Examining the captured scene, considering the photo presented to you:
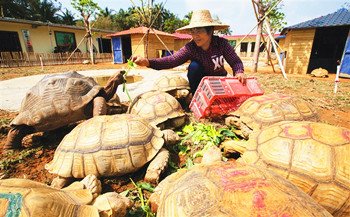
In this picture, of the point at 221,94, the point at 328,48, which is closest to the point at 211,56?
the point at 221,94

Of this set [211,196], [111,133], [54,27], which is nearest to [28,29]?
[54,27]

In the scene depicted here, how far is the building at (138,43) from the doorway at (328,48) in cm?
1425

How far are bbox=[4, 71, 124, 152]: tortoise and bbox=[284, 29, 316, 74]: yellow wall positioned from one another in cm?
1423

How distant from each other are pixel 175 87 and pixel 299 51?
491 inches

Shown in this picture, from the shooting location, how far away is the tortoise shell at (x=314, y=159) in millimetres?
1558

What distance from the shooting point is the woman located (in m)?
3.73

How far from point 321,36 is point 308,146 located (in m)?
18.4

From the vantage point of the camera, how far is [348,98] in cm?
523

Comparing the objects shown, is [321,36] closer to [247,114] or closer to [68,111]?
[247,114]

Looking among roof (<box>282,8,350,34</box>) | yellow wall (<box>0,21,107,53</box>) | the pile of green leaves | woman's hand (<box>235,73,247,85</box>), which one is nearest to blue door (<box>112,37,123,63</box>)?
yellow wall (<box>0,21,107,53</box>)

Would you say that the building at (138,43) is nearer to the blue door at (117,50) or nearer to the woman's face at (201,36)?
the blue door at (117,50)

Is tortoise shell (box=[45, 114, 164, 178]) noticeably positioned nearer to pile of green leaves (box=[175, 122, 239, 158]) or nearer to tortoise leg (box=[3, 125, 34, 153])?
pile of green leaves (box=[175, 122, 239, 158])

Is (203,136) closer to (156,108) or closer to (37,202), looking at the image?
(156,108)

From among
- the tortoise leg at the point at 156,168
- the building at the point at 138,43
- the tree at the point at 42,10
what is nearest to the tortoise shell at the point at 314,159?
the tortoise leg at the point at 156,168
